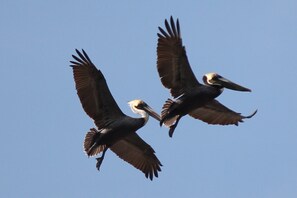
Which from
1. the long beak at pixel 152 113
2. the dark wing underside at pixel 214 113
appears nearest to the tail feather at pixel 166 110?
the long beak at pixel 152 113

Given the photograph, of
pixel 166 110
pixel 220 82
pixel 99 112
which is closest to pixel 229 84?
pixel 220 82

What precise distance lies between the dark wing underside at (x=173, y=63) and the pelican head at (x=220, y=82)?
30.4 inches

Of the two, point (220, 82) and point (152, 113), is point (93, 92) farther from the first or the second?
point (220, 82)

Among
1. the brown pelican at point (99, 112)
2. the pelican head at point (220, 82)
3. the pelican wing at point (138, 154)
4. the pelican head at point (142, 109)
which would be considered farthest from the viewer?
the pelican wing at point (138, 154)

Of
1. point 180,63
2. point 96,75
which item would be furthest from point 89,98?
point 180,63

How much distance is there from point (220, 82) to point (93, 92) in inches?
129

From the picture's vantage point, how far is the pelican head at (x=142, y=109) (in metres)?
29.0

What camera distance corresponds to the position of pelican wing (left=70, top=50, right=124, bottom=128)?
28.2m

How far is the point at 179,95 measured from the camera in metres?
28.5

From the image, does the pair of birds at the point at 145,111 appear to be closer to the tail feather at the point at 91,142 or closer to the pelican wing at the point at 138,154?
the tail feather at the point at 91,142

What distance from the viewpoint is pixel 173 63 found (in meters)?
28.5

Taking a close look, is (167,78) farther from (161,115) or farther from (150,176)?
(150,176)

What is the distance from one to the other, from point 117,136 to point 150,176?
223 centimetres

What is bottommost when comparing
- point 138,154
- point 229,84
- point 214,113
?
point 138,154
